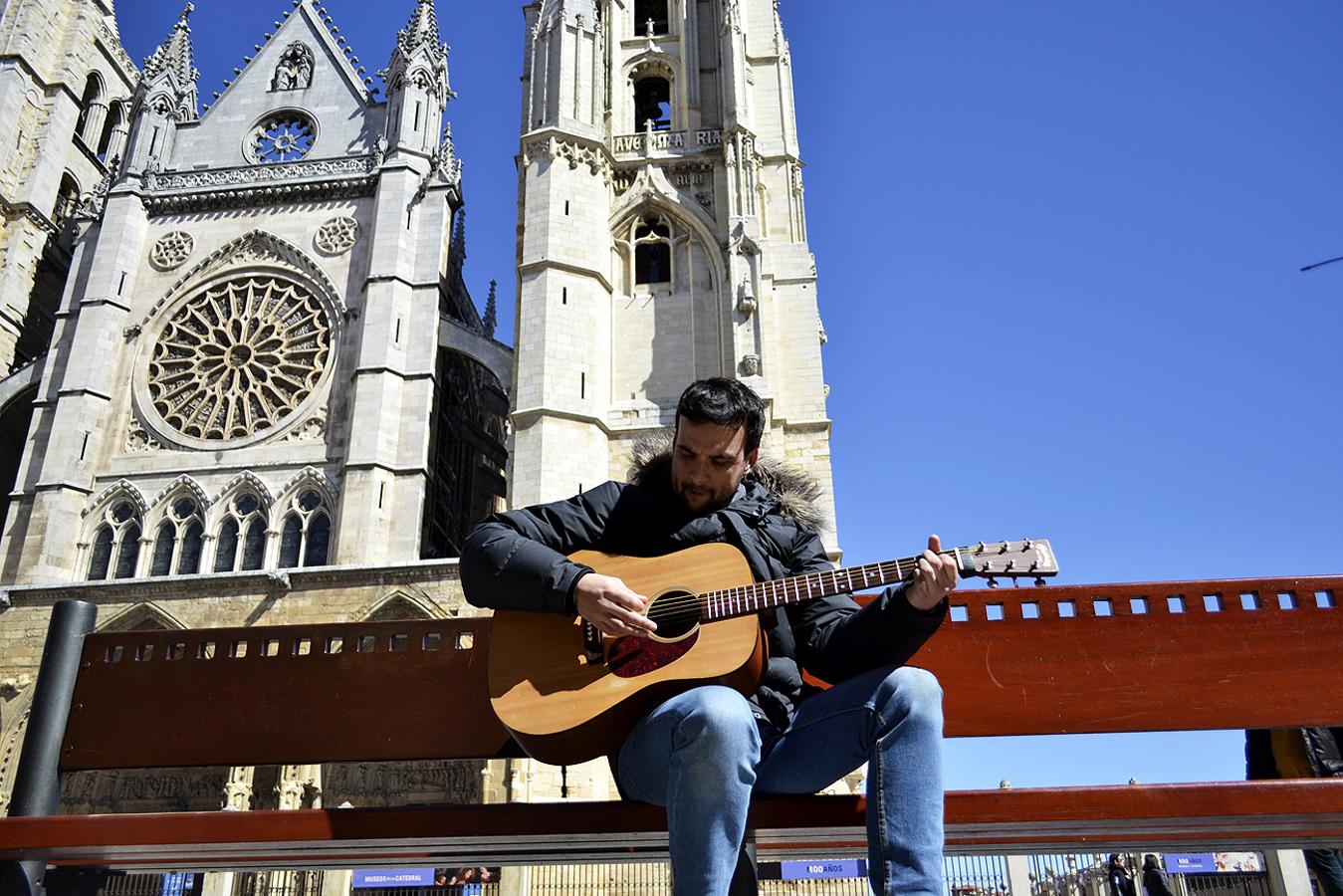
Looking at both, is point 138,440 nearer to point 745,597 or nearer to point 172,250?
point 172,250

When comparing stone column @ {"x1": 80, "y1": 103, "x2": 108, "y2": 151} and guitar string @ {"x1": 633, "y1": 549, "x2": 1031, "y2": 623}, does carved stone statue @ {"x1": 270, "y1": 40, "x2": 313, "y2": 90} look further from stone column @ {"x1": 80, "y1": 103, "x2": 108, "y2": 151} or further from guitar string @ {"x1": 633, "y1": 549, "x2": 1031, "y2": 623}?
guitar string @ {"x1": 633, "y1": 549, "x2": 1031, "y2": 623}

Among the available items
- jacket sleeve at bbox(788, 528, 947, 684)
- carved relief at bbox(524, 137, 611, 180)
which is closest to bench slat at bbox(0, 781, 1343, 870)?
jacket sleeve at bbox(788, 528, 947, 684)

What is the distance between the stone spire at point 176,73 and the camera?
21484 millimetres

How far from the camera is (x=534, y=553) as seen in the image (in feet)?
7.54

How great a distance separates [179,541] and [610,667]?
55.6 ft

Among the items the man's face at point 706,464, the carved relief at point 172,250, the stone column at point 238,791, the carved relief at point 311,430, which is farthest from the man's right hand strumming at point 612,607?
the carved relief at point 172,250

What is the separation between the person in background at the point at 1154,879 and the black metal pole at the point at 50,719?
7852 millimetres

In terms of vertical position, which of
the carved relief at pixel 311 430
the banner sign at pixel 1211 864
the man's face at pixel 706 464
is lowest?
the banner sign at pixel 1211 864

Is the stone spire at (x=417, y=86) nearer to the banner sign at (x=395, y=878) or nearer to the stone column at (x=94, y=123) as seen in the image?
the stone column at (x=94, y=123)

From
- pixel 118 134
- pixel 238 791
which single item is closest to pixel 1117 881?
pixel 238 791

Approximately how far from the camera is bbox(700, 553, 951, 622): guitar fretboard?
2246 mm

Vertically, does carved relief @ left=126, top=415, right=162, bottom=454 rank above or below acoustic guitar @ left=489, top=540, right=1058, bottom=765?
above

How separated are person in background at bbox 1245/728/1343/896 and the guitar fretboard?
1400 millimetres

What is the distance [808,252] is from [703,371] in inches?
112
